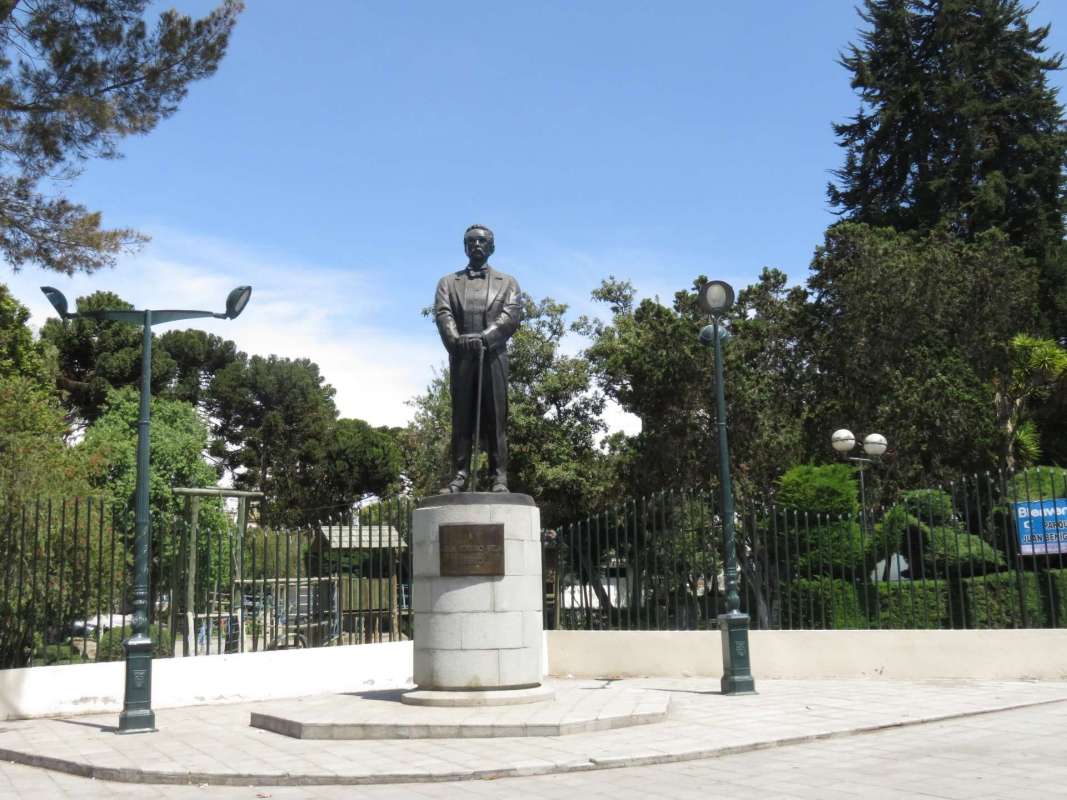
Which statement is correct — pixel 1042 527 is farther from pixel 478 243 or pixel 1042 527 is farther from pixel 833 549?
pixel 478 243

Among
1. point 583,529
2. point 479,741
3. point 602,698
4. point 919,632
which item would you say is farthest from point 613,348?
point 479,741

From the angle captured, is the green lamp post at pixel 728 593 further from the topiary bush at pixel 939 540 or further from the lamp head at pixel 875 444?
the lamp head at pixel 875 444

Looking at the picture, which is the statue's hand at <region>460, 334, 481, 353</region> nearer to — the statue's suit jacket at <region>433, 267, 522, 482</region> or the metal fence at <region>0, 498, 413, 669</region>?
the statue's suit jacket at <region>433, 267, 522, 482</region>

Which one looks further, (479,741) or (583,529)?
(583,529)

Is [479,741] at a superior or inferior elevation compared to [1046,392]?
inferior

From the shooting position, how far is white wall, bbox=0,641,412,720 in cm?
1168

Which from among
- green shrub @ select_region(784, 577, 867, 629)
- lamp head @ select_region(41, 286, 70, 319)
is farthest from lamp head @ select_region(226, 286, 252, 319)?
green shrub @ select_region(784, 577, 867, 629)

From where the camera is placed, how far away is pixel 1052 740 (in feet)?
27.2

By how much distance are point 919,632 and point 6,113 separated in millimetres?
13782

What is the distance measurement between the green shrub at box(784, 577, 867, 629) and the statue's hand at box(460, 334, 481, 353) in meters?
5.78

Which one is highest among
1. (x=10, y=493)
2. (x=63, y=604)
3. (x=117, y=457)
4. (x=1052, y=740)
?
(x=117, y=457)

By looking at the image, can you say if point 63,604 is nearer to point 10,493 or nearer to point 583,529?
point 10,493

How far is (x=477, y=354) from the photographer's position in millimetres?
11219

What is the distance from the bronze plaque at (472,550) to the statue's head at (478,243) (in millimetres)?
3062
